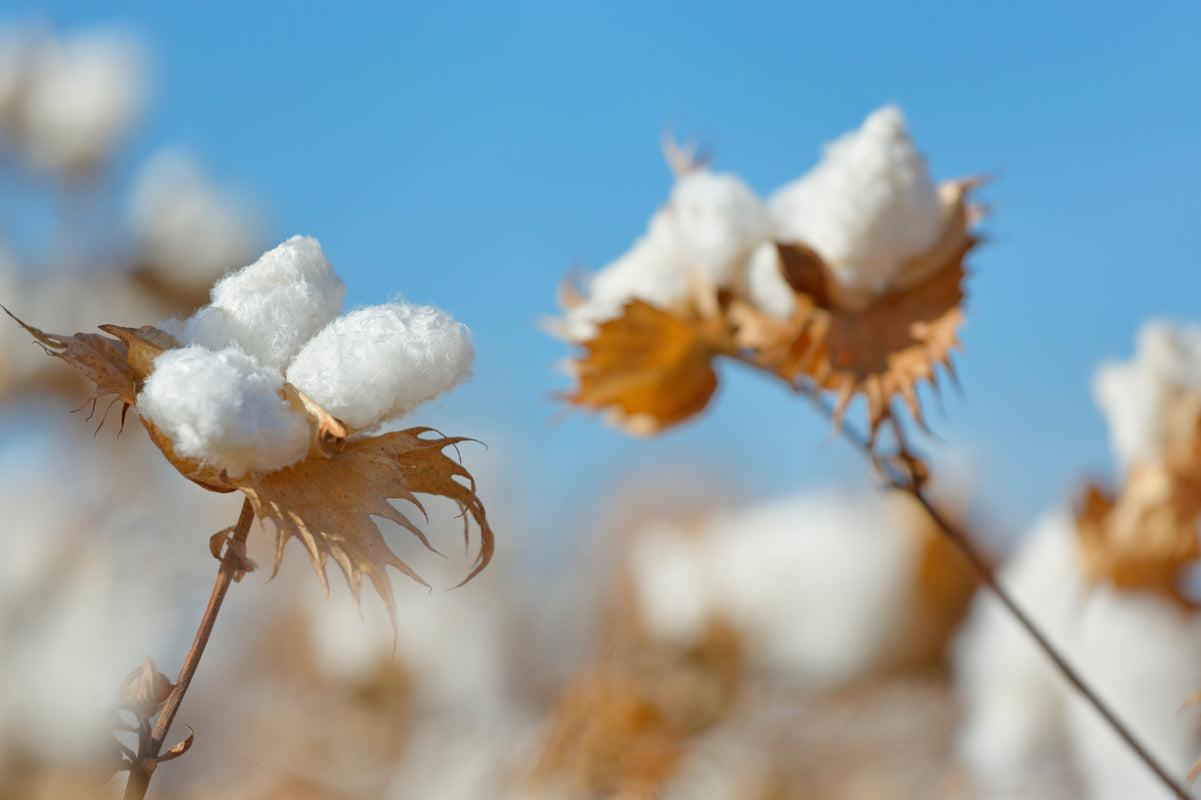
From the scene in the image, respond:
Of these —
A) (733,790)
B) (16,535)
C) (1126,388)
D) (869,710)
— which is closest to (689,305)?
(1126,388)

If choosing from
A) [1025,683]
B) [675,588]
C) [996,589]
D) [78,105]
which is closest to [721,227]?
[996,589]

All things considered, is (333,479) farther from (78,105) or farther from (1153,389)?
(78,105)

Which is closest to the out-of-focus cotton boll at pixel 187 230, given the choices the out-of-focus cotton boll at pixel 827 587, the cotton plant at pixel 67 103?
the cotton plant at pixel 67 103

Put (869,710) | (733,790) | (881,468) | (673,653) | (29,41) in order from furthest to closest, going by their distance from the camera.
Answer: (29,41), (869,710), (673,653), (733,790), (881,468)

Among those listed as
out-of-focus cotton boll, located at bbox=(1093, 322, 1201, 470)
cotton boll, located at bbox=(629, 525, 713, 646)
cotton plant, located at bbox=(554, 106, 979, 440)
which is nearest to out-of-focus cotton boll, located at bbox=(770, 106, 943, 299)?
cotton plant, located at bbox=(554, 106, 979, 440)

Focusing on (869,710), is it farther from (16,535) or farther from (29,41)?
(29,41)

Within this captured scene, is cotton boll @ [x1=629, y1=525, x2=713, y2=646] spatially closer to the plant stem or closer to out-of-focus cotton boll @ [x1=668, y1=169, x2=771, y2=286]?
out-of-focus cotton boll @ [x1=668, y1=169, x2=771, y2=286]
